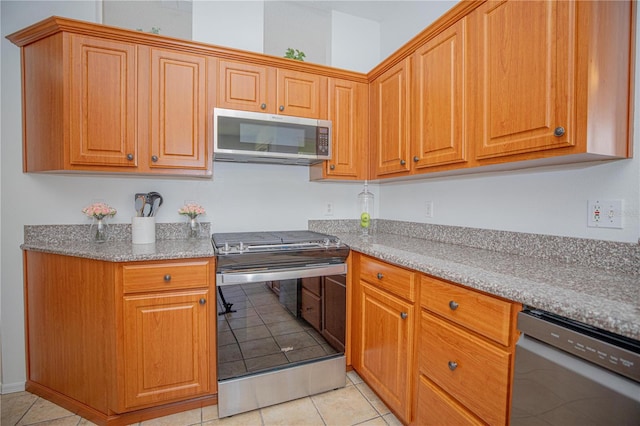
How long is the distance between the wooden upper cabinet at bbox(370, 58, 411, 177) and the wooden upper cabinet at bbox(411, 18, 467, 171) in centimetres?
8

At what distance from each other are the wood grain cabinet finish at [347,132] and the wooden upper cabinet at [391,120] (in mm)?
68

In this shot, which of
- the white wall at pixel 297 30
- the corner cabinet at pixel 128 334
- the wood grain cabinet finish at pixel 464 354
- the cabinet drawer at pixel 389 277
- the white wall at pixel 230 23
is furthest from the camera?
the white wall at pixel 297 30

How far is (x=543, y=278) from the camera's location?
3.56 ft

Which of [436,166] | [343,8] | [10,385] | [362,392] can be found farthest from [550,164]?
[10,385]

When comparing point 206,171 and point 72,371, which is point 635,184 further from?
point 72,371

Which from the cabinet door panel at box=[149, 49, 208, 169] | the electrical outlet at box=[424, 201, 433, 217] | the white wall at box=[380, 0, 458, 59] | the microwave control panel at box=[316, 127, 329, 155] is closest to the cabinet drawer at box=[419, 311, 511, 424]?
the electrical outlet at box=[424, 201, 433, 217]

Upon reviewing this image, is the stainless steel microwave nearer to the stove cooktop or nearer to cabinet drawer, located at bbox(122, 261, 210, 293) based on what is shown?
the stove cooktop

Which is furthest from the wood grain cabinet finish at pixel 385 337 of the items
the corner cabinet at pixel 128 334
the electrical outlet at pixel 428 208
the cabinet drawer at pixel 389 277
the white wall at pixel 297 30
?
the white wall at pixel 297 30

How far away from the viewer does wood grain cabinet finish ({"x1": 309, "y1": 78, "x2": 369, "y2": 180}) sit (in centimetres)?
223

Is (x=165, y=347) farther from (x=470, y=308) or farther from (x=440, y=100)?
(x=440, y=100)

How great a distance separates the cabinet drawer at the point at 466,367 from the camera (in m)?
1.02

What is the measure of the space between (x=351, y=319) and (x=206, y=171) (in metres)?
1.35

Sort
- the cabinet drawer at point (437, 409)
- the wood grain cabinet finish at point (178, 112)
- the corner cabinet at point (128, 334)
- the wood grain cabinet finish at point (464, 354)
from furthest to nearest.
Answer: the wood grain cabinet finish at point (178, 112)
the corner cabinet at point (128, 334)
the cabinet drawer at point (437, 409)
the wood grain cabinet finish at point (464, 354)

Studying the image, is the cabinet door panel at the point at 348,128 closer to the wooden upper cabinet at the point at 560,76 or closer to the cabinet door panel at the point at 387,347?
the cabinet door panel at the point at 387,347
